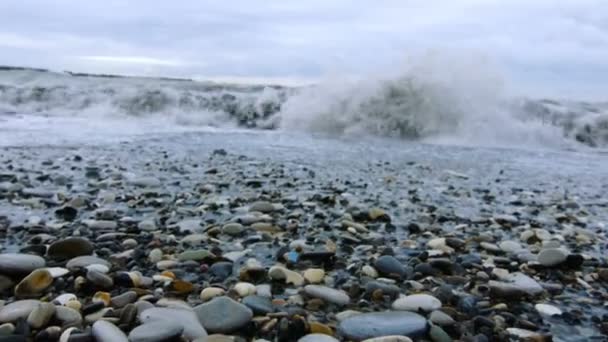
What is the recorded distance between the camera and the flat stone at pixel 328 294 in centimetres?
234

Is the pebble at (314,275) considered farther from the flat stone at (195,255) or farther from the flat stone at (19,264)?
the flat stone at (19,264)

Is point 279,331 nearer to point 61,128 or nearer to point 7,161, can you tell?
point 7,161

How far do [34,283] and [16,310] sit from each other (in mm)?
328

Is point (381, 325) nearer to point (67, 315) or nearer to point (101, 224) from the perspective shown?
point (67, 315)

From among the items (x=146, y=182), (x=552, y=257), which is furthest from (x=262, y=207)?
(x=552, y=257)

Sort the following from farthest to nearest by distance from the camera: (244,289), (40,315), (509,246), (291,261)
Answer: (509,246) < (291,261) < (244,289) < (40,315)

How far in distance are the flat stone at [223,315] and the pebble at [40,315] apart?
520 millimetres

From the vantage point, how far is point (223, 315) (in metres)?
2.06

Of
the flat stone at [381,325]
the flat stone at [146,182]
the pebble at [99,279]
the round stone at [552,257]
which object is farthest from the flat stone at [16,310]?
the flat stone at [146,182]

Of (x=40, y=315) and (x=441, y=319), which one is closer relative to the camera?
(x=40, y=315)

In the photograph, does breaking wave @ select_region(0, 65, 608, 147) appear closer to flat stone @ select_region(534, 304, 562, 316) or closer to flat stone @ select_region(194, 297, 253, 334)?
flat stone @ select_region(534, 304, 562, 316)

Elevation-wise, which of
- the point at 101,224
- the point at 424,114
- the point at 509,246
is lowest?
the point at 101,224

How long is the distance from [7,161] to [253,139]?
15.3ft

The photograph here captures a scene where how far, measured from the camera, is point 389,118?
1189 centimetres
